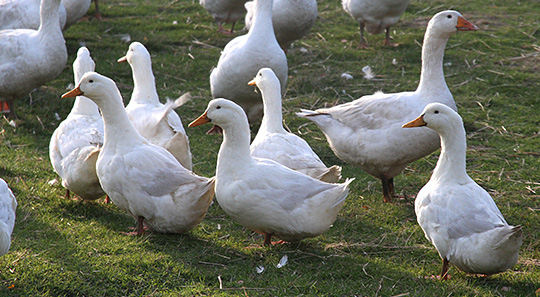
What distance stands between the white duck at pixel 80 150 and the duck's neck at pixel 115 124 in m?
0.29

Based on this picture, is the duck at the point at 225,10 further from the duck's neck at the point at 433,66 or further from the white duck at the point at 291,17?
the duck's neck at the point at 433,66

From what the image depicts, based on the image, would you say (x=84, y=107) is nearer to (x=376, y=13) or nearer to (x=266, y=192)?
(x=266, y=192)

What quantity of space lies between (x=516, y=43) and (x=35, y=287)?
28.9 ft

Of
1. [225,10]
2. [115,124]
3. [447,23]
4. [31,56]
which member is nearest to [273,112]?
[115,124]

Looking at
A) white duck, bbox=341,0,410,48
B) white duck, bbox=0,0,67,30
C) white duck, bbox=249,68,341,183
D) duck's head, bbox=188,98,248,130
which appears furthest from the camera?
white duck, bbox=341,0,410,48

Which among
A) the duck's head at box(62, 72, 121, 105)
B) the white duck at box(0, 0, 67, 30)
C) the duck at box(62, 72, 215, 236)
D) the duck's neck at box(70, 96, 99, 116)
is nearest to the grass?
the duck at box(62, 72, 215, 236)

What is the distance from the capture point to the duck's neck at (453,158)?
4.38 m

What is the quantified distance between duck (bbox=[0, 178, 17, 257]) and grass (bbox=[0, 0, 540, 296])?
31 cm

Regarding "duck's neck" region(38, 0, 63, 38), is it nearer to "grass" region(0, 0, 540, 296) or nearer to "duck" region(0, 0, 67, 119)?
"duck" region(0, 0, 67, 119)

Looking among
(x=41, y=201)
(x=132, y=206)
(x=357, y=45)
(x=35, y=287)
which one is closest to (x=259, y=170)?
(x=132, y=206)

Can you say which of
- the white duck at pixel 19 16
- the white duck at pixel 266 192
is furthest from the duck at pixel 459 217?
the white duck at pixel 19 16

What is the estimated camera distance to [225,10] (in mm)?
10836

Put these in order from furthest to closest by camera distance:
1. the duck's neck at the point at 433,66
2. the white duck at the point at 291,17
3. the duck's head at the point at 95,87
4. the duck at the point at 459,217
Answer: the white duck at the point at 291,17
the duck's neck at the point at 433,66
the duck's head at the point at 95,87
the duck at the point at 459,217

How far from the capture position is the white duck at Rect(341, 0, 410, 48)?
9.89m
